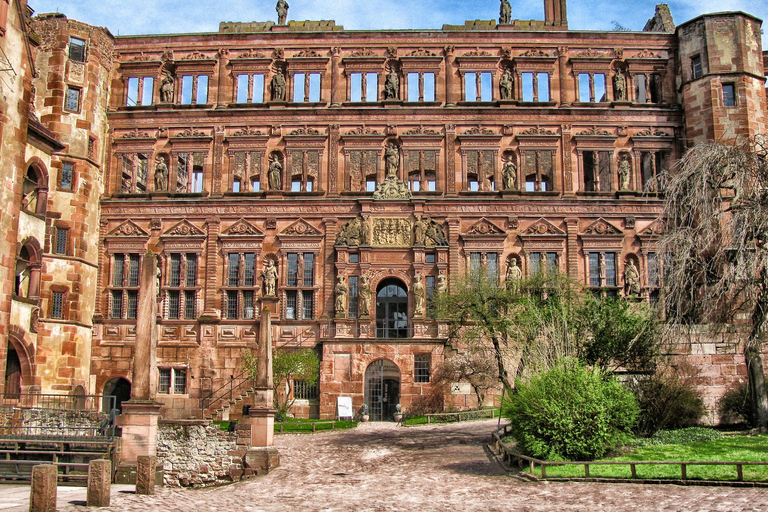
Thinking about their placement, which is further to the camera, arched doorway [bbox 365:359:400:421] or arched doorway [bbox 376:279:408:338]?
arched doorway [bbox 376:279:408:338]

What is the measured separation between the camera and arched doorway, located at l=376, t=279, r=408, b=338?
4000cm

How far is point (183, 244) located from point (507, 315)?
1921 cm

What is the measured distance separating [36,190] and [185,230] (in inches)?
322

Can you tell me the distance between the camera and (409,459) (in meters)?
24.4

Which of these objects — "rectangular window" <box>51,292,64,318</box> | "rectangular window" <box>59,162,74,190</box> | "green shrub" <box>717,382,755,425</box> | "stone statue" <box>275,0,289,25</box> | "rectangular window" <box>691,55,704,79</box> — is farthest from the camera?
"stone statue" <box>275,0,289,25</box>

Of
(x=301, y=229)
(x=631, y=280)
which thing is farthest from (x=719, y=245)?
(x=301, y=229)

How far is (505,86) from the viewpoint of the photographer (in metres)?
42.2

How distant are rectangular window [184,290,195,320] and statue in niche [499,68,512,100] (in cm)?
2043

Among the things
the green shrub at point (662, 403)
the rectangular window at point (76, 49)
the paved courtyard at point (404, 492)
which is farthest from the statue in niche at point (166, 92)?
the green shrub at point (662, 403)

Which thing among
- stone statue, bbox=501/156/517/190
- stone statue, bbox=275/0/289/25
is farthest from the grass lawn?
stone statue, bbox=275/0/289/25

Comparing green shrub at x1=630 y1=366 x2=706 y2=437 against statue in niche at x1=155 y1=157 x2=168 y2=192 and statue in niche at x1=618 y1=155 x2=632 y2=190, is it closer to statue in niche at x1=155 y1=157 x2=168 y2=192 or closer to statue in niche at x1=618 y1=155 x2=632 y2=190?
statue in niche at x1=618 y1=155 x2=632 y2=190

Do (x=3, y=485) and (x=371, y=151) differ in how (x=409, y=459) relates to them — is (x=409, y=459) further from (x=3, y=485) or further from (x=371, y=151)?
(x=371, y=151)

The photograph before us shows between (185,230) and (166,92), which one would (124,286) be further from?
(166,92)

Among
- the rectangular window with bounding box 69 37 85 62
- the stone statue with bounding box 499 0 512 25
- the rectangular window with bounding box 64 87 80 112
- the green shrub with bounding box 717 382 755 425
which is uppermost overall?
the stone statue with bounding box 499 0 512 25
